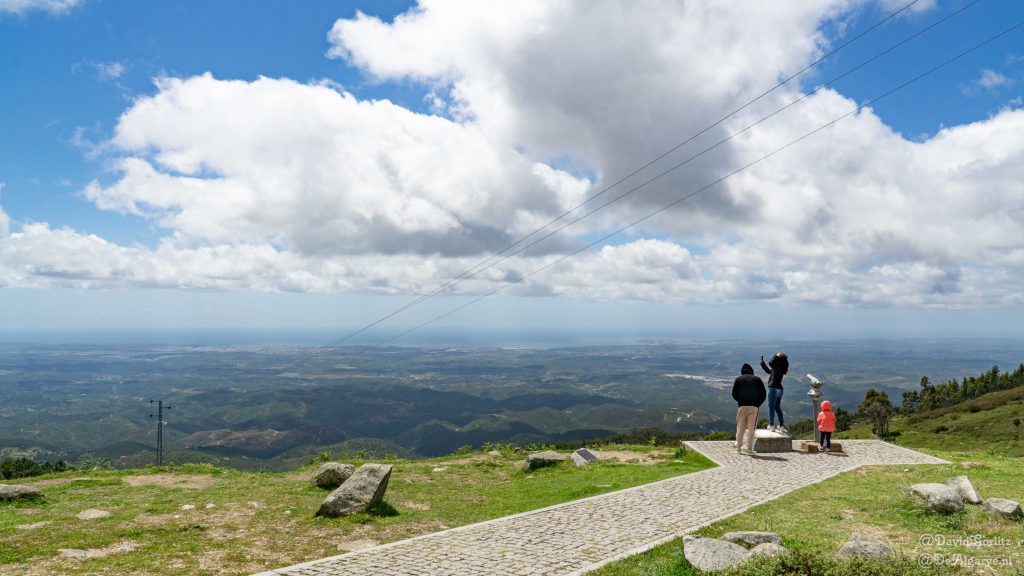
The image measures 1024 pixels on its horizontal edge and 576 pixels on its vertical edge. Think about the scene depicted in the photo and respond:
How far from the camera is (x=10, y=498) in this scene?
44.0 feet

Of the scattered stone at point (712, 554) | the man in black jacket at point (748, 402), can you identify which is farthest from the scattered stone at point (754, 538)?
the man in black jacket at point (748, 402)

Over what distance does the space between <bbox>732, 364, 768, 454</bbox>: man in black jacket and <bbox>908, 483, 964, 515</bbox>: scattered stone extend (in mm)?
7462

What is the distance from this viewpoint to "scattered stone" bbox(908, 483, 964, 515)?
9645 millimetres

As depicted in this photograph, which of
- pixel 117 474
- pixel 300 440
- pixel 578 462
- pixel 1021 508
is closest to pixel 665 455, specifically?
pixel 578 462

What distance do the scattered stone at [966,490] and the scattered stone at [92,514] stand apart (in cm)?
1887

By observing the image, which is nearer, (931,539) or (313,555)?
(931,539)

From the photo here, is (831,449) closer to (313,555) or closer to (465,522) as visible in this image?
(465,522)

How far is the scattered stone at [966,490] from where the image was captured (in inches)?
404

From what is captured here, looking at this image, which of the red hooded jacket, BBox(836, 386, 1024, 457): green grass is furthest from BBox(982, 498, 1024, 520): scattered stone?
BBox(836, 386, 1024, 457): green grass

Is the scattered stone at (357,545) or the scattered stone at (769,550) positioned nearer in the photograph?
the scattered stone at (769,550)

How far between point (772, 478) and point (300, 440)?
606ft

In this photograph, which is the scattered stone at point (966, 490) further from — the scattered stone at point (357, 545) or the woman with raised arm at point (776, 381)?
the scattered stone at point (357, 545)

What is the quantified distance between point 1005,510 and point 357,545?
1210 centimetres

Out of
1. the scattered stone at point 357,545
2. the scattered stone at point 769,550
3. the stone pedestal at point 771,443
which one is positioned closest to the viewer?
the scattered stone at point 769,550
